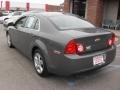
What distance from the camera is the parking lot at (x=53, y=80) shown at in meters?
4.17

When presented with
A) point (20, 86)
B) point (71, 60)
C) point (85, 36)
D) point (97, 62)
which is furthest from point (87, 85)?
point (20, 86)

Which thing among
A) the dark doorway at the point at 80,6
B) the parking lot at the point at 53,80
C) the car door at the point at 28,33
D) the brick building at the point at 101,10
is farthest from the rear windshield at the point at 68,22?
the dark doorway at the point at 80,6

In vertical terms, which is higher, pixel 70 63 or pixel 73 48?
pixel 73 48

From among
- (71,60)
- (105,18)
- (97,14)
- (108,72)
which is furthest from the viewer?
(105,18)

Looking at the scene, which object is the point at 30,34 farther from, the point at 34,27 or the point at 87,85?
the point at 87,85

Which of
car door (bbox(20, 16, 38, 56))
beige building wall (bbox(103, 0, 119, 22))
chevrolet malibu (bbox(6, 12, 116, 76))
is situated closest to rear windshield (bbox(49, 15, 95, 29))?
chevrolet malibu (bbox(6, 12, 116, 76))

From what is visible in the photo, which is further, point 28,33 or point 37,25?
point 28,33

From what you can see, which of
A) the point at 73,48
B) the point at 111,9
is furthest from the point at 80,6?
the point at 73,48

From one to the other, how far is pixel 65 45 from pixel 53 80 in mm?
1094

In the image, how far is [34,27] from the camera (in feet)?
16.6

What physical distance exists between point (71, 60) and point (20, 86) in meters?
1.30

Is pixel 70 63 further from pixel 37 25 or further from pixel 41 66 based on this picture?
pixel 37 25

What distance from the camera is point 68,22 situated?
4883 mm

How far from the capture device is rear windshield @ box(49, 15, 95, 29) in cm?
464
